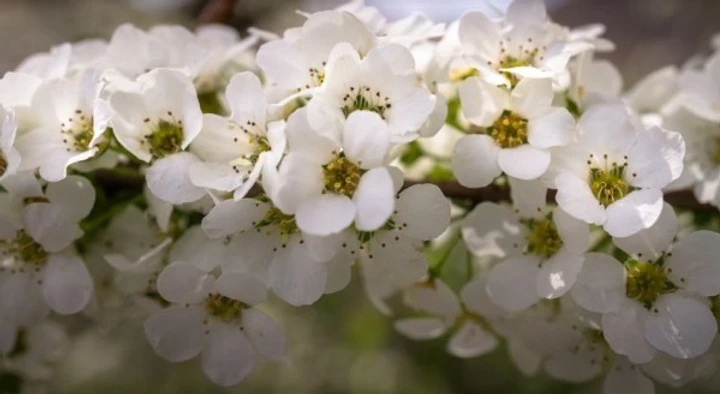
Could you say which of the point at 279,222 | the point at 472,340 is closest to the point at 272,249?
the point at 279,222

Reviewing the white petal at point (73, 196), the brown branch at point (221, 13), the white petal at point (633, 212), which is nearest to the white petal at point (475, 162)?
the white petal at point (633, 212)

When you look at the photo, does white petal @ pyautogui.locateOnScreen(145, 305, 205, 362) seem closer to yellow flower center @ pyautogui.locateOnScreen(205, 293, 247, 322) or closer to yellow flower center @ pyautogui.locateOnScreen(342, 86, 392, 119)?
yellow flower center @ pyautogui.locateOnScreen(205, 293, 247, 322)

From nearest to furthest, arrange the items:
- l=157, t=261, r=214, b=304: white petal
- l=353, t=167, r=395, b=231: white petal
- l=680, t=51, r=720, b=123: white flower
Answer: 1. l=353, t=167, r=395, b=231: white petal
2. l=157, t=261, r=214, b=304: white petal
3. l=680, t=51, r=720, b=123: white flower

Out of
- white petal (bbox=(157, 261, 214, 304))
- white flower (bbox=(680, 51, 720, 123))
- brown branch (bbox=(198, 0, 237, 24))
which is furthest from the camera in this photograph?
brown branch (bbox=(198, 0, 237, 24))

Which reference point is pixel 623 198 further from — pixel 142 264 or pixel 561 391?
pixel 561 391

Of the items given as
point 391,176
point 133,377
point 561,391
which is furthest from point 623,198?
point 133,377

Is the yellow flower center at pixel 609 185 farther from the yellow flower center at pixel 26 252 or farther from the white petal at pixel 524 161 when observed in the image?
the yellow flower center at pixel 26 252

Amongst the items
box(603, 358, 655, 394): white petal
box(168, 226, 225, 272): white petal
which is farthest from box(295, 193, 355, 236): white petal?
box(603, 358, 655, 394): white petal
